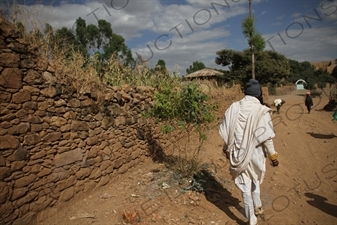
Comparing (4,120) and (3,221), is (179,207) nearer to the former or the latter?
(3,221)

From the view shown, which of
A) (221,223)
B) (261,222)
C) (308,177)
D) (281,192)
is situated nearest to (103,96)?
(221,223)

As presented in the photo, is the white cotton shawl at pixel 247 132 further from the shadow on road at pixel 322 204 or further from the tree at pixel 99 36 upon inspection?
the tree at pixel 99 36

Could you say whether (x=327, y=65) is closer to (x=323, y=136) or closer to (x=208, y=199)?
(x=323, y=136)

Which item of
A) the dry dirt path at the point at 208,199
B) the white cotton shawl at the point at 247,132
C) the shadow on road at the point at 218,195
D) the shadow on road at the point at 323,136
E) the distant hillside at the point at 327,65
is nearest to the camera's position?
the white cotton shawl at the point at 247,132

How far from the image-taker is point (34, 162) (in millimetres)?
3230

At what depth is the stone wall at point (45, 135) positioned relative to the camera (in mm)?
2965

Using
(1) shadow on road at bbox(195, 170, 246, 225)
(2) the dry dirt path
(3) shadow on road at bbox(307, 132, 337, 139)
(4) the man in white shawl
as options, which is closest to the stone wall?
(2) the dry dirt path

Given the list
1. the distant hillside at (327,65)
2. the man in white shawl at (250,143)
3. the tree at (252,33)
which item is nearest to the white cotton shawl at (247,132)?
the man in white shawl at (250,143)

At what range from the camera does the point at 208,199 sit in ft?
13.0

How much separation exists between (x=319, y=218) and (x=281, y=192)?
97 centimetres

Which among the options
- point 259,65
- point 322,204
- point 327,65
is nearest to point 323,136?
point 322,204

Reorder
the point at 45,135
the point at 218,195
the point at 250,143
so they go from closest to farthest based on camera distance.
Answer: the point at 250,143 → the point at 45,135 → the point at 218,195

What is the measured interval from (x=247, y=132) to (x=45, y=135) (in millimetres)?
2892

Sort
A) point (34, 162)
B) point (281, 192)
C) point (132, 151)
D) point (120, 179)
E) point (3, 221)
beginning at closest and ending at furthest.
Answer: point (3, 221)
point (34, 162)
point (281, 192)
point (120, 179)
point (132, 151)
